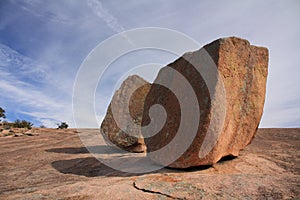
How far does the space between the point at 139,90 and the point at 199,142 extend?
203 inches

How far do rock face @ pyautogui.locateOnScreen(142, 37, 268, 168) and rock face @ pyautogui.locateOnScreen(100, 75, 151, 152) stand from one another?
2.78m

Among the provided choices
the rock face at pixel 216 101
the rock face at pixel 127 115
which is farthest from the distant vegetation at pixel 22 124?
the rock face at pixel 216 101

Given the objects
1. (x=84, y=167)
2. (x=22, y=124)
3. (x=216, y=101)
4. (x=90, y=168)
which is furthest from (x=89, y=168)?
(x=22, y=124)

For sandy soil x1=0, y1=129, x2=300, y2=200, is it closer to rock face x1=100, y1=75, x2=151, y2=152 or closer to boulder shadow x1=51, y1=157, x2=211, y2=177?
boulder shadow x1=51, y1=157, x2=211, y2=177

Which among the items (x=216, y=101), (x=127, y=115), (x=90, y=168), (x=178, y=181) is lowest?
(x=178, y=181)

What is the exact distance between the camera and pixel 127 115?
8703 millimetres

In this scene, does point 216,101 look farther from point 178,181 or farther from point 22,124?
point 22,124

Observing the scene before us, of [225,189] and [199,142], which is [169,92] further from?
[225,189]

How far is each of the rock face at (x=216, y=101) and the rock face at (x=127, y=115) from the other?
9.12 ft

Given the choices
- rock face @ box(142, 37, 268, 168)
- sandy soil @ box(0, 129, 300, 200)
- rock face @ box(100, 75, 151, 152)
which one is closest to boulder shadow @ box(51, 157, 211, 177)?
sandy soil @ box(0, 129, 300, 200)

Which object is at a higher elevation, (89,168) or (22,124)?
(22,124)

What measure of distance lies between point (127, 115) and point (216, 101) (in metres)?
5.08

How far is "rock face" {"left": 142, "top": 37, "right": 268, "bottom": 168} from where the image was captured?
4.19 m

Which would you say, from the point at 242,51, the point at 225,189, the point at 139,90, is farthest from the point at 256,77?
the point at 139,90
